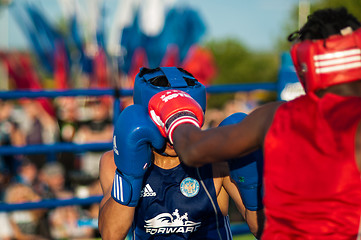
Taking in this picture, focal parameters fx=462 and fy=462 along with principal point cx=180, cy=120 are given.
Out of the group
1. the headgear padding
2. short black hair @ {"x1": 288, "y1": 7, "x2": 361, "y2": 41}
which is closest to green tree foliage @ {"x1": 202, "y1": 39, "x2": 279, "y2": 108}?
short black hair @ {"x1": 288, "y1": 7, "x2": 361, "y2": 41}

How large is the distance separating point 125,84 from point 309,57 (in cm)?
1351

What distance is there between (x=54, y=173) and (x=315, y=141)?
4.67m

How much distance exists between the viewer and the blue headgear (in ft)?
6.94

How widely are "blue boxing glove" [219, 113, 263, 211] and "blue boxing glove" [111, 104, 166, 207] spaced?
35 cm

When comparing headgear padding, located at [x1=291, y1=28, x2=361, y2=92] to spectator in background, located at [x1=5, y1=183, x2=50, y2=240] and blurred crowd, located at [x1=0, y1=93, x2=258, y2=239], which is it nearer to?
blurred crowd, located at [x1=0, y1=93, x2=258, y2=239]

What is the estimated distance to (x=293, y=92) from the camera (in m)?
4.32

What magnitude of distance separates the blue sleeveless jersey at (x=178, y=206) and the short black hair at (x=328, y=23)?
98 cm

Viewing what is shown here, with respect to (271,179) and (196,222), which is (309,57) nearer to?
(271,179)

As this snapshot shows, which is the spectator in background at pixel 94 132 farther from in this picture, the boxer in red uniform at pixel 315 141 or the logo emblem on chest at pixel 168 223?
the boxer in red uniform at pixel 315 141

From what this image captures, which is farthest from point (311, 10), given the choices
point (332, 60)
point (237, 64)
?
point (332, 60)

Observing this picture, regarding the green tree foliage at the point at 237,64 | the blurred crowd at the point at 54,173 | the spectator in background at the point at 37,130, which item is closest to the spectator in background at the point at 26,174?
the blurred crowd at the point at 54,173

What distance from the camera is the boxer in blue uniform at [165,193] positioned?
204 cm

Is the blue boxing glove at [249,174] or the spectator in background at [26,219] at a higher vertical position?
the blue boxing glove at [249,174]

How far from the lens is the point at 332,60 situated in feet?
4.90
